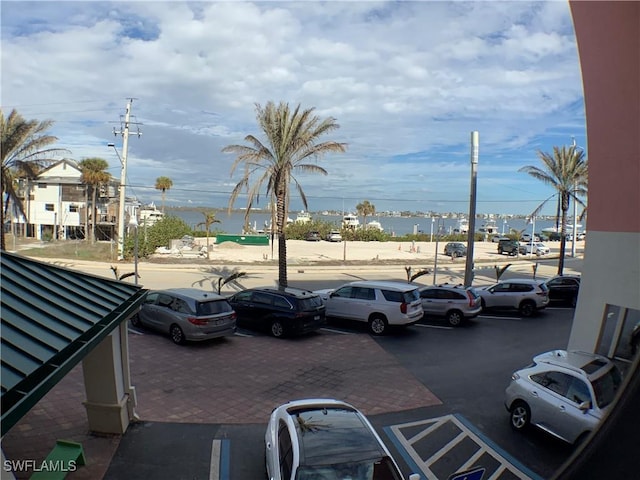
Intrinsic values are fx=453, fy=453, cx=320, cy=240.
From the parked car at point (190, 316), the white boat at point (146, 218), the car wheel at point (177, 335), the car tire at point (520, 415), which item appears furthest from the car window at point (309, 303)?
the white boat at point (146, 218)

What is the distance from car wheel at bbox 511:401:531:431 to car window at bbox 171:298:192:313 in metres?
8.79

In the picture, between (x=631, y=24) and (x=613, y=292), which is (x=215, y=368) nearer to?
(x=613, y=292)

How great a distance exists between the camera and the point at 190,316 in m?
12.9

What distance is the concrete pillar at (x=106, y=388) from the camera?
24.9 ft

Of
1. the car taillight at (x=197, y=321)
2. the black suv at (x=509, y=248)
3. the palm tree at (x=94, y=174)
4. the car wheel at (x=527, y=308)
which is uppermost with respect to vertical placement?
the palm tree at (x=94, y=174)

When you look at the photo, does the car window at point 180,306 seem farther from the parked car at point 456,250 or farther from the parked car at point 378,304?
the parked car at point 456,250

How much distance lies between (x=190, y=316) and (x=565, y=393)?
372 inches

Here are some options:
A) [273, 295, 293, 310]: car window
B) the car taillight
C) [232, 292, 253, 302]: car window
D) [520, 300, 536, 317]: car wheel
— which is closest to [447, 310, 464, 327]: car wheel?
[520, 300, 536, 317]: car wheel

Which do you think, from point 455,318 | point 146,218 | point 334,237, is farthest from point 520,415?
point 334,237

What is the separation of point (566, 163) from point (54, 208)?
52613 millimetres

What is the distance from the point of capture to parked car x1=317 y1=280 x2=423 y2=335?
48.1 ft

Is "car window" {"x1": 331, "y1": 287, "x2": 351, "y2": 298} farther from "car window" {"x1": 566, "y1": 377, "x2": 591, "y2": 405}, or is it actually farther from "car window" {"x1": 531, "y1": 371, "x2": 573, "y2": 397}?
"car window" {"x1": 566, "y1": 377, "x2": 591, "y2": 405}

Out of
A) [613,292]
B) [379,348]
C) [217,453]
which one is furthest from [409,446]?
[379,348]

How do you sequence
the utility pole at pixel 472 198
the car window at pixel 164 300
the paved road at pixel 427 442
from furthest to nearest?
the utility pole at pixel 472 198
the car window at pixel 164 300
the paved road at pixel 427 442
